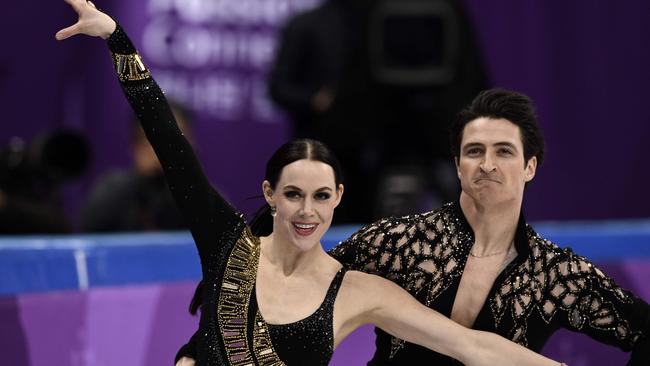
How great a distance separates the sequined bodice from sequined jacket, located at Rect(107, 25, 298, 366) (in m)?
0.02

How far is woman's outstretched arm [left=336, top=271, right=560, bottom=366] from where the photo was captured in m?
2.96

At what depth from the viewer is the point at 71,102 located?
22.1 ft

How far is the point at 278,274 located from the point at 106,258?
1106 mm

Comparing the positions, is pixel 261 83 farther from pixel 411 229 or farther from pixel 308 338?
pixel 308 338

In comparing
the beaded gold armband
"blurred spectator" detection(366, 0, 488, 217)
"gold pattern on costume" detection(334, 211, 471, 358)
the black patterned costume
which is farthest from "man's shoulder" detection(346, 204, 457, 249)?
"blurred spectator" detection(366, 0, 488, 217)

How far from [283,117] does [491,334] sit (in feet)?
12.9

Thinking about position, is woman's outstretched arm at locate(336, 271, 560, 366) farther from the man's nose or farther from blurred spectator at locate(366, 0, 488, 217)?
blurred spectator at locate(366, 0, 488, 217)

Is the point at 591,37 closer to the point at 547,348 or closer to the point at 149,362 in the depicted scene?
the point at 547,348

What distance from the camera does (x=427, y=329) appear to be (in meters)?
2.96

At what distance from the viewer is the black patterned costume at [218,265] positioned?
9.36ft

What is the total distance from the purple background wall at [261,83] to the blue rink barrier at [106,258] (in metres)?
2.29

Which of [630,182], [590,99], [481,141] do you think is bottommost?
[630,182]

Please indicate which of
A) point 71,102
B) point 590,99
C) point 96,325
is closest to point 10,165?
point 96,325

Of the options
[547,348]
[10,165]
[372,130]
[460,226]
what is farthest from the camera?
[372,130]
